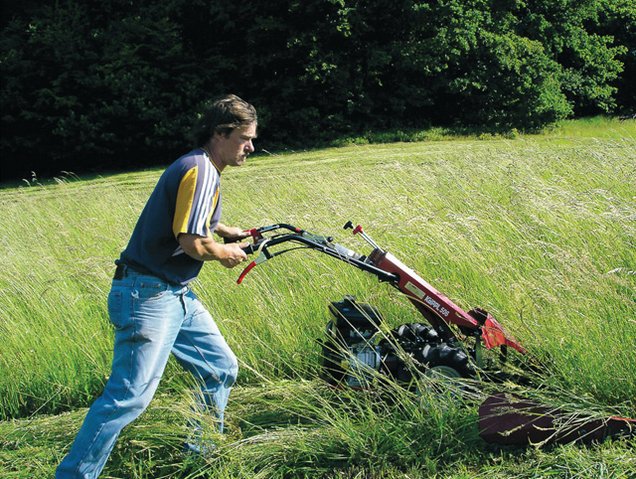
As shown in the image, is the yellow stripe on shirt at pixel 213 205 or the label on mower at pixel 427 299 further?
the label on mower at pixel 427 299

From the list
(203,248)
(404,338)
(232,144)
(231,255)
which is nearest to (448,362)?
(404,338)

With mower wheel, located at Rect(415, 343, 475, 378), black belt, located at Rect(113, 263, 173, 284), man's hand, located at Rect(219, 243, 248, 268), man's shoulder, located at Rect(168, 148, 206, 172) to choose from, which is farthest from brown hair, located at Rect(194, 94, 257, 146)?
mower wheel, located at Rect(415, 343, 475, 378)

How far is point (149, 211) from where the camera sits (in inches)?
133

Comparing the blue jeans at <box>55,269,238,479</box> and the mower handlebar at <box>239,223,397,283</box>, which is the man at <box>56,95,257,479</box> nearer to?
the blue jeans at <box>55,269,238,479</box>

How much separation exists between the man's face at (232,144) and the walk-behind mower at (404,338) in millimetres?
428

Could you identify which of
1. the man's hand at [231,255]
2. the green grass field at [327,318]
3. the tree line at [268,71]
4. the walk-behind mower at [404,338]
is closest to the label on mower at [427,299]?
the walk-behind mower at [404,338]

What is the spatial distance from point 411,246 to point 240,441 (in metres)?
2.55

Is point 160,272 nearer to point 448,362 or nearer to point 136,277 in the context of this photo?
point 136,277

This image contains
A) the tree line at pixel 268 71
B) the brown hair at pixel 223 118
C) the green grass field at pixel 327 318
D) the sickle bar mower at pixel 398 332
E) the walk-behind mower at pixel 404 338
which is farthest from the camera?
the tree line at pixel 268 71

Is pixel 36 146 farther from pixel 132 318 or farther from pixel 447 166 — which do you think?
pixel 132 318

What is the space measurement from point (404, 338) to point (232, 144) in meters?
1.45

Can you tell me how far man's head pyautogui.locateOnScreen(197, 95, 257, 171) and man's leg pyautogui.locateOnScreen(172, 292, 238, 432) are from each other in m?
0.71

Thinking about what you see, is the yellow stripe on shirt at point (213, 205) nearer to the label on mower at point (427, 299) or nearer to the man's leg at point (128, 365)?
the man's leg at point (128, 365)

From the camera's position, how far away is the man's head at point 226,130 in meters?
3.51
